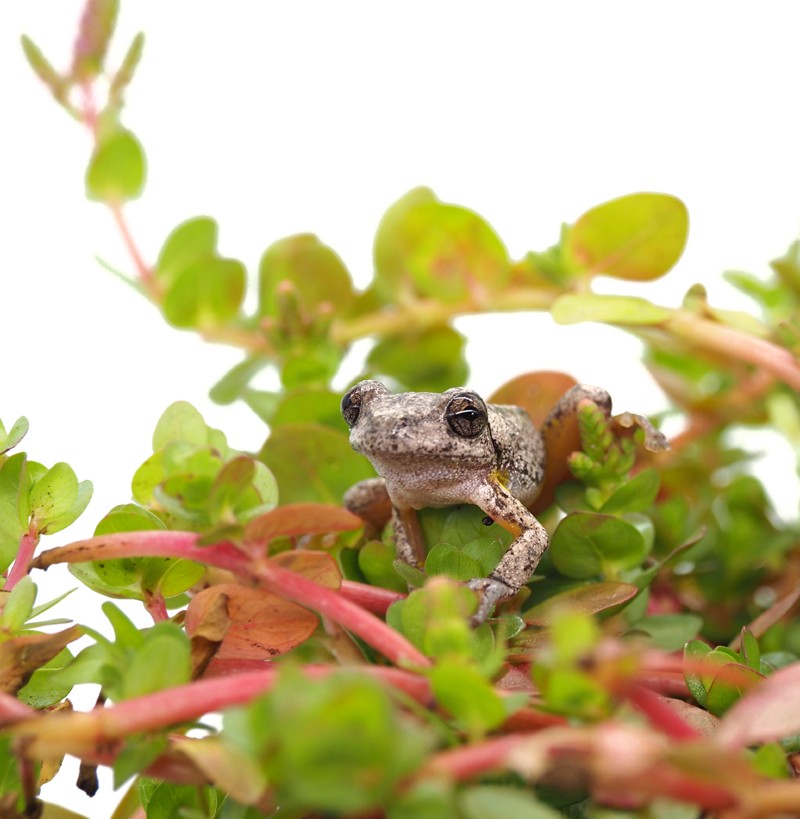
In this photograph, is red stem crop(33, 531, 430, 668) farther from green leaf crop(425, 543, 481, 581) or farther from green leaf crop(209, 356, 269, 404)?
green leaf crop(209, 356, 269, 404)

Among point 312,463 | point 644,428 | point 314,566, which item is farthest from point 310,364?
point 314,566

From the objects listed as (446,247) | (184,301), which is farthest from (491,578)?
(184,301)

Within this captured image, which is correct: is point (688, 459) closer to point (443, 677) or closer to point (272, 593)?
point (272, 593)

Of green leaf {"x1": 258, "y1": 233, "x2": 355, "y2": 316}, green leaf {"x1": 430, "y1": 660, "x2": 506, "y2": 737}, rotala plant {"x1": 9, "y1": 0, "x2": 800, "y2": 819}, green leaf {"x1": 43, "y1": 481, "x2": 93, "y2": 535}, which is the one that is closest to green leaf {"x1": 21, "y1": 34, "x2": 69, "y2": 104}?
rotala plant {"x1": 9, "y1": 0, "x2": 800, "y2": 819}

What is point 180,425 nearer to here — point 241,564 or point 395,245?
point 241,564

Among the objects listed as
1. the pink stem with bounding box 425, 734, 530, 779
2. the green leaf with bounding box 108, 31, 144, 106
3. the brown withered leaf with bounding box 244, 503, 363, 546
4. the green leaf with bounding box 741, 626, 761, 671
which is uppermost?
the green leaf with bounding box 108, 31, 144, 106

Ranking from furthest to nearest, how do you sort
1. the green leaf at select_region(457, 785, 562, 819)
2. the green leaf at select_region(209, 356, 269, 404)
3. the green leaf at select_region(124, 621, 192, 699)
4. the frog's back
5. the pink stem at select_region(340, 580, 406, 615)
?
the green leaf at select_region(209, 356, 269, 404), the frog's back, the pink stem at select_region(340, 580, 406, 615), the green leaf at select_region(124, 621, 192, 699), the green leaf at select_region(457, 785, 562, 819)
